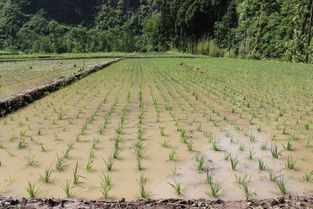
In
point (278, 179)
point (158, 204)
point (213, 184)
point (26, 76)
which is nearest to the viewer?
point (158, 204)

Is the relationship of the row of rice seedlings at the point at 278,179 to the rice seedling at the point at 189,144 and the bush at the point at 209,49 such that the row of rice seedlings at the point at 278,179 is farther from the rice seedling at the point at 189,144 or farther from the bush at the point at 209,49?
the bush at the point at 209,49

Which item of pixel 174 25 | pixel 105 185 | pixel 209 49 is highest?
pixel 174 25

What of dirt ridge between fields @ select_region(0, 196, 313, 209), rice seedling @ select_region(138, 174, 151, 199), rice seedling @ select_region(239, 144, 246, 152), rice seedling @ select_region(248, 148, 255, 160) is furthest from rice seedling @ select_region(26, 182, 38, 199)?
rice seedling @ select_region(239, 144, 246, 152)

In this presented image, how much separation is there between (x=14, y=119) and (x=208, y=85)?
6166 millimetres

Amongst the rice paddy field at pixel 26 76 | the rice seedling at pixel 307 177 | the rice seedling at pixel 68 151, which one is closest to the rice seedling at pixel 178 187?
the rice seedling at pixel 307 177

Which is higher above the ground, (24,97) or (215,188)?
(24,97)

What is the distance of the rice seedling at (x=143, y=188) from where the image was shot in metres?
2.82

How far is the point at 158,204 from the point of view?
249 centimetres

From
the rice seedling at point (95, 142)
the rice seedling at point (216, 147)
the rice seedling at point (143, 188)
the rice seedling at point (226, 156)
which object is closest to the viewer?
the rice seedling at point (143, 188)

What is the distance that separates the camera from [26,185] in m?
3.12

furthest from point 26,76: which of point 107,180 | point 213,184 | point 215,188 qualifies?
point 215,188

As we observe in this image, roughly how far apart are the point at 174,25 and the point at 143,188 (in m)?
49.4

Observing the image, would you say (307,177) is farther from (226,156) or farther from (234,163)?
(226,156)

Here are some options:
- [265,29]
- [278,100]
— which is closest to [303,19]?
[265,29]
